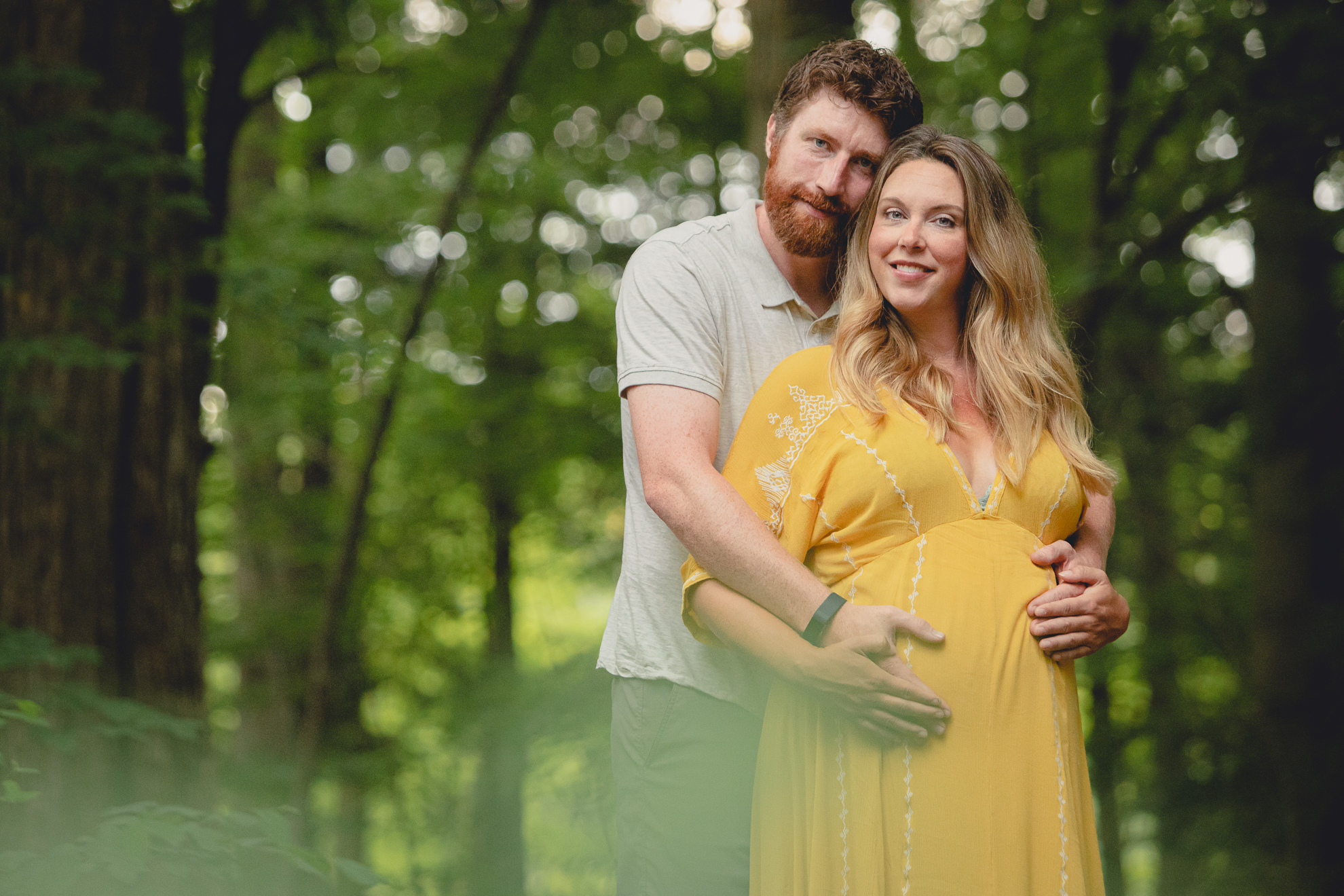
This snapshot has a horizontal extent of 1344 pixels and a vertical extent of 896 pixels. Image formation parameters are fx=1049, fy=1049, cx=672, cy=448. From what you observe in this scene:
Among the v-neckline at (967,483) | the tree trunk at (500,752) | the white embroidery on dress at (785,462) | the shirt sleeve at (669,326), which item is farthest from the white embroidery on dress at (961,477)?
the tree trunk at (500,752)

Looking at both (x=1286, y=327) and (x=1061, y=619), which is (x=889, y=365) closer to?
(x=1061, y=619)

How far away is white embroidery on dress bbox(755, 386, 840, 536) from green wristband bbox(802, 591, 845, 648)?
0.17 m

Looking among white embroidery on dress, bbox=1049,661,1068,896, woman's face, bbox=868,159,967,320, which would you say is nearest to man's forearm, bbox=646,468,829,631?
white embroidery on dress, bbox=1049,661,1068,896

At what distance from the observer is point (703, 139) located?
8.76 meters

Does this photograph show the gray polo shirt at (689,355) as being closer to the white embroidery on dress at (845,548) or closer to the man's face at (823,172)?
the man's face at (823,172)

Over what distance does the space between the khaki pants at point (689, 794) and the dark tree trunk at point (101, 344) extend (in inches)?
106

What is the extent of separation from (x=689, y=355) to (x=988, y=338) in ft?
1.96

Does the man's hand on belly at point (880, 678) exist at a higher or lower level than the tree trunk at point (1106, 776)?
higher

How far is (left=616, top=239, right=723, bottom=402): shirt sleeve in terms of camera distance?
78.6 inches

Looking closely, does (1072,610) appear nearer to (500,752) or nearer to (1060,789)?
(1060,789)

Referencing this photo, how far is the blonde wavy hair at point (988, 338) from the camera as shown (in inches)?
77.9

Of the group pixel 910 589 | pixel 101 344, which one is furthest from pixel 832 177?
pixel 101 344

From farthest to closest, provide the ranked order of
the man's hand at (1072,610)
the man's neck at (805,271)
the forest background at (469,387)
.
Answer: the forest background at (469,387), the man's neck at (805,271), the man's hand at (1072,610)

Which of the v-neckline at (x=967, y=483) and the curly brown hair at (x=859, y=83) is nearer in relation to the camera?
the v-neckline at (x=967, y=483)
